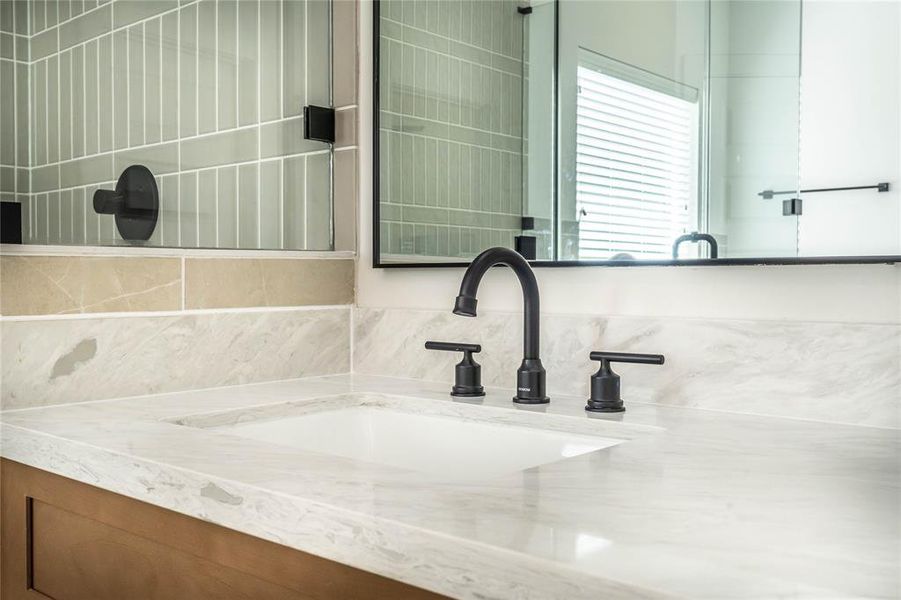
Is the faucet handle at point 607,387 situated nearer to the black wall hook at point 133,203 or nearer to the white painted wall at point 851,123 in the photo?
the white painted wall at point 851,123

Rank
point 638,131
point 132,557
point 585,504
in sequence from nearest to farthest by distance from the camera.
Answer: point 585,504 → point 132,557 → point 638,131

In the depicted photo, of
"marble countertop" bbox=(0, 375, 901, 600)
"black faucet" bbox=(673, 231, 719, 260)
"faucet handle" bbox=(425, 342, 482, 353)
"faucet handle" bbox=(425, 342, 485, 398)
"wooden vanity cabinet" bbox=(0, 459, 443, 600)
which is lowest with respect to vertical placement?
"wooden vanity cabinet" bbox=(0, 459, 443, 600)

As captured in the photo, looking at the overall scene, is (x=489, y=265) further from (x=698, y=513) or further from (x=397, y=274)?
(x=698, y=513)

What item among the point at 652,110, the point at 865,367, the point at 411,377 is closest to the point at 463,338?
the point at 411,377

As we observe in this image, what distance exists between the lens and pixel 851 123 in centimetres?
105

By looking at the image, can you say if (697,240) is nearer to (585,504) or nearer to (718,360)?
(718,360)

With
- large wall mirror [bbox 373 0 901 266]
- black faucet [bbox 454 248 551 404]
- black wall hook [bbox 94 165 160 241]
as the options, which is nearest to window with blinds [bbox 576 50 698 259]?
large wall mirror [bbox 373 0 901 266]

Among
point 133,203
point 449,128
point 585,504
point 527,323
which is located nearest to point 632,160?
point 527,323

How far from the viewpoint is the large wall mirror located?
3.44ft

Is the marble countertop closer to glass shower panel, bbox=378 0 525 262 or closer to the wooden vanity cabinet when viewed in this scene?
the wooden vanity cabinet

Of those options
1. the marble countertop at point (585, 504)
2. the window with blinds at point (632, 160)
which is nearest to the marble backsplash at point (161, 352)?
the marble countertop at point (585, 504)

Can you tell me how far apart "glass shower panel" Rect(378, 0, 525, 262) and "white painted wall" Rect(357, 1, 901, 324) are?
0.05m

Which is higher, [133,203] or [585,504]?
[133,203]

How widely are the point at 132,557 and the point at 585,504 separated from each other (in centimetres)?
54
